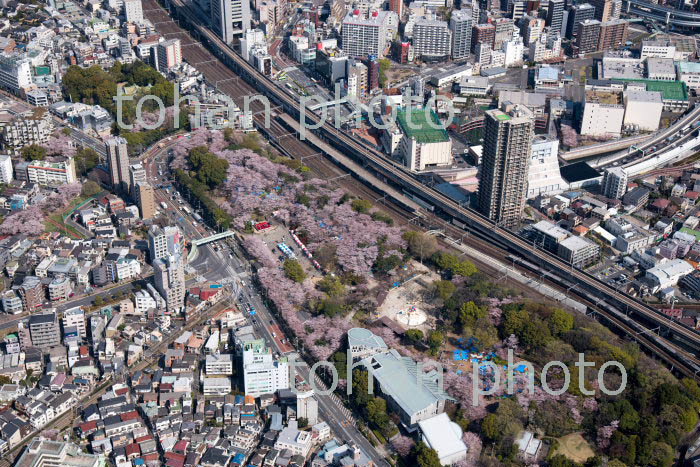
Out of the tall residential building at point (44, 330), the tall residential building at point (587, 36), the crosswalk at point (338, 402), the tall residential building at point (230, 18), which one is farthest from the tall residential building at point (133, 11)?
the crosswalk at point (338, 402)

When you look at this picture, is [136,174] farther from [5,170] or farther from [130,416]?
[130,416]

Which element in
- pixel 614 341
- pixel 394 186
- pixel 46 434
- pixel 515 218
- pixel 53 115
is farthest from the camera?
pixel 53 115

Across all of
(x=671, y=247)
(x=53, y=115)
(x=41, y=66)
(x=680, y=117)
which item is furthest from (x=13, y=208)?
(x=680, y=117)

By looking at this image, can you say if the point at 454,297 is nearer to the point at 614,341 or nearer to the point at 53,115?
the point at 614,341

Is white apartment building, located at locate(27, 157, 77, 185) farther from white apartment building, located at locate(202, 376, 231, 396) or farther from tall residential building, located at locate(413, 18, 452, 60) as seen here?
tall residential building, located at locate(413, 18, 452, 60)

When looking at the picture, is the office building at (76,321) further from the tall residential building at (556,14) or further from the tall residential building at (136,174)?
the tall residential building at (556,14)

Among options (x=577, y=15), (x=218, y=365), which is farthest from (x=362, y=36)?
(x=218, y=365)
